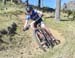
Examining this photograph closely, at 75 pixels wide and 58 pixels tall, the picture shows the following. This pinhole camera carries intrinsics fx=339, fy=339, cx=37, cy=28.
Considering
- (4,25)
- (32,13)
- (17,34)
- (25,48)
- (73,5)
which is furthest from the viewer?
(73,5)

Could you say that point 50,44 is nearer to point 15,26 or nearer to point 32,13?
point 32,13

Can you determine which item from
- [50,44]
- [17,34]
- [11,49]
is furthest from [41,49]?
[17,34]

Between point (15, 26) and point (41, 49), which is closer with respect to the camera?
point (41, 49)

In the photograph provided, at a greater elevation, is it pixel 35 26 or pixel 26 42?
pixel 35 26

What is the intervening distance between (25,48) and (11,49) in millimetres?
635

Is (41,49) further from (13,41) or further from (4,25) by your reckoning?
(4,25)

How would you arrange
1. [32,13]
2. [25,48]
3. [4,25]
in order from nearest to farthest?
[32,13]
[25,48]
[4,25]

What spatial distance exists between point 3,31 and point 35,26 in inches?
156

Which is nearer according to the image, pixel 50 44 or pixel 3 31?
pixel 50 44

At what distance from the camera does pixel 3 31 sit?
17.4 m

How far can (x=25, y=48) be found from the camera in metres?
14.6

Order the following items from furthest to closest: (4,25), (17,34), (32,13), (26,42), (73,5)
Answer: (73,5), (4,25), (17,34), (26,42), (32,13)

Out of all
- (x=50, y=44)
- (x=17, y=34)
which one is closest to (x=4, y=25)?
(x=17, y=34)

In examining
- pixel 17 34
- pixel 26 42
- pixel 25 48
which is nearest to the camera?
pixel 25 48
